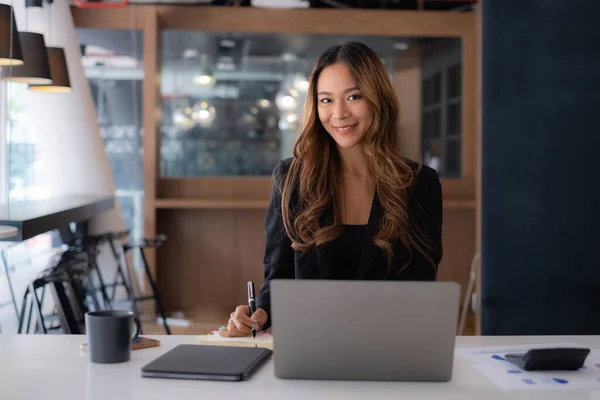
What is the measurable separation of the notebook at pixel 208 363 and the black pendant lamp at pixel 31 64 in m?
3.05

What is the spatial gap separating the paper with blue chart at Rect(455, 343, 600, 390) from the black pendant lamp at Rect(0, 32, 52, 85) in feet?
10.9

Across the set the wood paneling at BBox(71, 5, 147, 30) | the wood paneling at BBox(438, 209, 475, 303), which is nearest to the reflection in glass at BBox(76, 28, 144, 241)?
the wood paneling at BBox(71, 5, 147, 30)

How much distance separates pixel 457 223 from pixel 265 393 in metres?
5.25

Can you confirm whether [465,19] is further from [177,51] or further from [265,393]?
[265,393]

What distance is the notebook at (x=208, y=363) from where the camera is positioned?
1.44m

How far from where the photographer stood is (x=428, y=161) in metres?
6.51

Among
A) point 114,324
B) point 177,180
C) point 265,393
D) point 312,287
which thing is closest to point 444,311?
point 312,287

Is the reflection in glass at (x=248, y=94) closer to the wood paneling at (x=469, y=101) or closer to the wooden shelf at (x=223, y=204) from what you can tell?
the wood paneling at (x=469, y=101)

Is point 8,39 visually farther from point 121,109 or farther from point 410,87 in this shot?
point 410,87

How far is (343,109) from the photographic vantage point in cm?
207

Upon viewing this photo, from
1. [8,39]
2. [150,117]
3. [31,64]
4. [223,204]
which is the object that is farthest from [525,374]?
[150,117]

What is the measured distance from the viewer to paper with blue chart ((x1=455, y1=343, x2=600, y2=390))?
1.44m

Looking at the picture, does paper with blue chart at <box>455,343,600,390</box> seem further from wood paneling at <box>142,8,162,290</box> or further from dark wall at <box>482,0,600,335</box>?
wood paneling at <box>142,8,162,290</box>

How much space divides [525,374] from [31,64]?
357 centimetres
